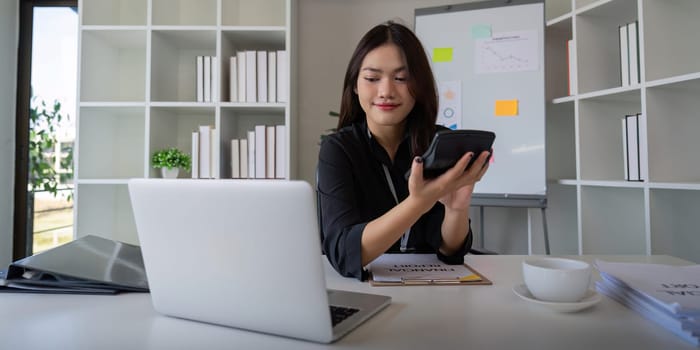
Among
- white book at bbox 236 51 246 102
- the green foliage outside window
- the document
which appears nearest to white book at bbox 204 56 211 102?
white book at bbox 236 51 246 102

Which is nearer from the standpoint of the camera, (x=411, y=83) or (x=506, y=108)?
(x=411, y=83)

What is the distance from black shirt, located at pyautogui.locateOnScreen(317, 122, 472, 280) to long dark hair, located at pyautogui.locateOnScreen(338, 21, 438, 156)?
56 mm

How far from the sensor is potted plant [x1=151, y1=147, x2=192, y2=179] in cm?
223

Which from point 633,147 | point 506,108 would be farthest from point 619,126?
point 506,108

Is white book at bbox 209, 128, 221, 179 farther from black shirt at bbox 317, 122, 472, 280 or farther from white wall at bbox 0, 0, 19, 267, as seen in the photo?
white wall at bbox 0, 0, 19, 267

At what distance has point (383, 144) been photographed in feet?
4.25

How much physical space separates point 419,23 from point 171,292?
2140 mm

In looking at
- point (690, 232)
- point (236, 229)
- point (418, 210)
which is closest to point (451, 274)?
point (418, 210)

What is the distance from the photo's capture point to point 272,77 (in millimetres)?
2297

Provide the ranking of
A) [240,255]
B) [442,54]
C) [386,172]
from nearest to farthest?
[240,255]
[386,172]
[442,54]

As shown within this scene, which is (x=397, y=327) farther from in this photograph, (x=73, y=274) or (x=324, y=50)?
(x=324, y=50)

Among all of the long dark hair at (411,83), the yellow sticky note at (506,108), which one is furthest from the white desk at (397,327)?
the yellow sticky note at (506,108)

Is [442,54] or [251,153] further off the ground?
[442,54]

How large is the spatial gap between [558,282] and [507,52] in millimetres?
1845
